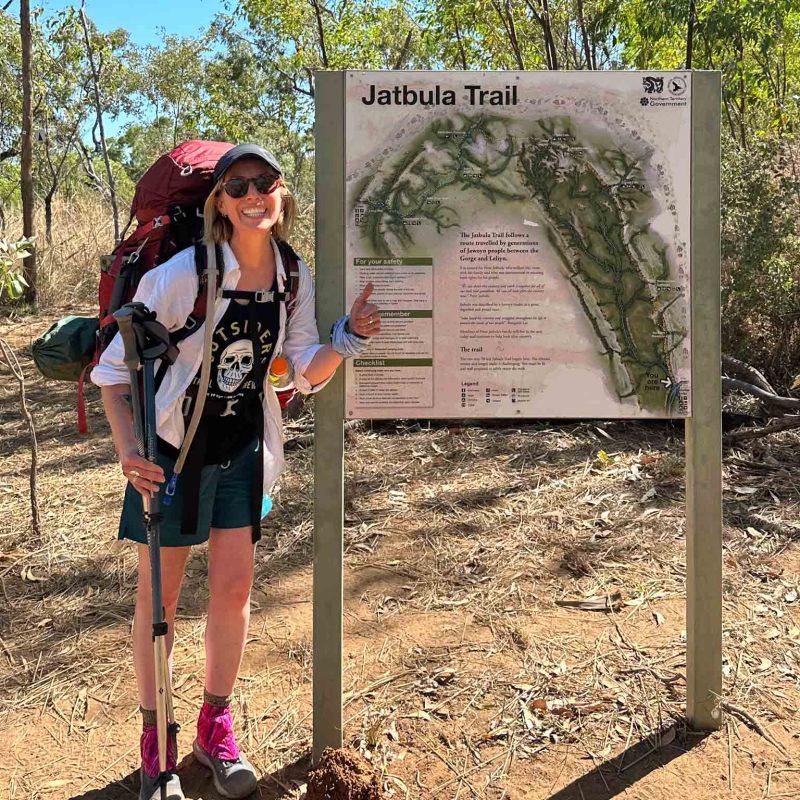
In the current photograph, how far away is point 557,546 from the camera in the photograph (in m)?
4.68

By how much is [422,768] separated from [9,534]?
316cm

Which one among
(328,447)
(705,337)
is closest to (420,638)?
(328,447)

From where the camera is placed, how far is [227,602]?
2.66 metres

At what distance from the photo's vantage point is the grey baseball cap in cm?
244

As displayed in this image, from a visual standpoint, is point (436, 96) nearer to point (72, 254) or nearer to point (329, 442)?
point (329, 442)

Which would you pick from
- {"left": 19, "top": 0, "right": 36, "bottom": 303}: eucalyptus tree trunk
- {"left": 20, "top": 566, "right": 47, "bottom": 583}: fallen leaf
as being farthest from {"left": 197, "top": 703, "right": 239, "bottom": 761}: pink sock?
{"left": 19, "top": 0, "right": 36, "bottom": 303}: eucalyptus tree trunk

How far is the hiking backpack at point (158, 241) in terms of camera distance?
97.1 inches

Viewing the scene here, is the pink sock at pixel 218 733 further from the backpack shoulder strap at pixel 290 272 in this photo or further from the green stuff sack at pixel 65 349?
the backpack shoulder strap at pixel 290 272

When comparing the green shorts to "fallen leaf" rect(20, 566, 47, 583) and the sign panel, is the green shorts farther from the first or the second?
"fallen leaf" rect(20, 566, 47, 583)

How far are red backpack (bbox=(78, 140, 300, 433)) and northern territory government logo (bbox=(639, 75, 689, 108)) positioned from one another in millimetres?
1278

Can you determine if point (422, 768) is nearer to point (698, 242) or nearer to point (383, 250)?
point (383, 250)

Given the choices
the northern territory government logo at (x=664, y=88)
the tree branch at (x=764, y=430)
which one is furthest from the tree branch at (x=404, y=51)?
the northern territory government logo at (x=664, y=88)

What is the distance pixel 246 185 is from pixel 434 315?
2.33 ft

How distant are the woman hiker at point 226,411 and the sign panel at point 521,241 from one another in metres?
0.21
